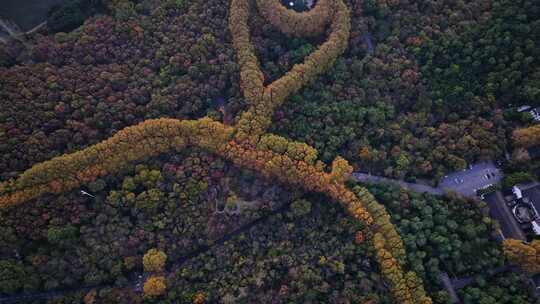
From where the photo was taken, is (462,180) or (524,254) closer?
(524,254)

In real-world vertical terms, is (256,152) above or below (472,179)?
below

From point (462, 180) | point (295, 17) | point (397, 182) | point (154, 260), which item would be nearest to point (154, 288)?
point (154, 260)

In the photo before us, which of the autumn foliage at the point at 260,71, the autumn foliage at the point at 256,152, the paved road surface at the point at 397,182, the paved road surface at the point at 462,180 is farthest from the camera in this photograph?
the autumn foliage at the point at 260,71

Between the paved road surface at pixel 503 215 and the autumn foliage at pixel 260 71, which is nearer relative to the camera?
the paved road surface at pixel 503 215

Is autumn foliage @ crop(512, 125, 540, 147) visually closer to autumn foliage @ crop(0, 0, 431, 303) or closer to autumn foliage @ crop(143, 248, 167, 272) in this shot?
autumn foliage @ crop(0, 0, 431, 303)

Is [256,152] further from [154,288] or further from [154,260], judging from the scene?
[154,288]

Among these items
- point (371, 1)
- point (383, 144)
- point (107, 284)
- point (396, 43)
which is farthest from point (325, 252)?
point (371, 1)

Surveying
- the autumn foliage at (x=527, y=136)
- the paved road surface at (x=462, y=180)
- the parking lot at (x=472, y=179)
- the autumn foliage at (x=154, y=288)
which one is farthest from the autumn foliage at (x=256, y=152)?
the autumn foliage at (x=527, y=136)

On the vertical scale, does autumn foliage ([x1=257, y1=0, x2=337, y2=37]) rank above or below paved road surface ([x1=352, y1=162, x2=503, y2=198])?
above

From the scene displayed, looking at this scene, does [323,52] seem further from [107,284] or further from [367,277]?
[107,284]

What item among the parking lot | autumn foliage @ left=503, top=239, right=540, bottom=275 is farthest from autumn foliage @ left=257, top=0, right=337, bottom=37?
autumn foliage @ left=503, top=239, right=540, bottom=275

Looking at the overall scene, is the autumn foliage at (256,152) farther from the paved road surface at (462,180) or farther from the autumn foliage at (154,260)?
the paved road surface at (462,180)

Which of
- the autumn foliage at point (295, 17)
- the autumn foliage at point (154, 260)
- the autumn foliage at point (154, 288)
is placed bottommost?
the autumn foliage at point (154, 288)
